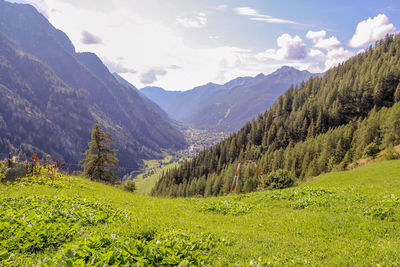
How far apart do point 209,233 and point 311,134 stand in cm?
15770

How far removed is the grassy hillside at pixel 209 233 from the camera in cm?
774

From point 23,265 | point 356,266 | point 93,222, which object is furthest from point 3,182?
point 356,266

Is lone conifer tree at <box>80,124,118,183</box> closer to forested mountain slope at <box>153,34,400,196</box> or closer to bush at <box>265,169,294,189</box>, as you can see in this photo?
bush at <box>265,169,294,189</box>

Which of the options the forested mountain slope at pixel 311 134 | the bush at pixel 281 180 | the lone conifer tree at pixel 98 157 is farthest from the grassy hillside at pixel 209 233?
the forested mountain slope at pixel 311 134

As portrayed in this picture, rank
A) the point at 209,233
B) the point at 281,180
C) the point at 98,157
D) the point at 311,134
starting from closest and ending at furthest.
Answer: the point at 209,233 < the point at 281,180 < the point at 98,157 < the point at 311,134

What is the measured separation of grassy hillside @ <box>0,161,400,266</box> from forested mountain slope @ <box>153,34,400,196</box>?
255 ft

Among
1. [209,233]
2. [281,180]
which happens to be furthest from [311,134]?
[209,233]

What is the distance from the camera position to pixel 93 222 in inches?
495

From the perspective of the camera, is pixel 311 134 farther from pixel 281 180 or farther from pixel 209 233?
pixel 209 233

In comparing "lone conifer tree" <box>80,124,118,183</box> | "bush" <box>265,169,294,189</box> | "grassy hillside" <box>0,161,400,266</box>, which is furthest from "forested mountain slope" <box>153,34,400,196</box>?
"grassy hillside" <box>0,161,400,266</box>

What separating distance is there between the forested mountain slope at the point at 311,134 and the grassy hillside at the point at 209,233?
7783cm

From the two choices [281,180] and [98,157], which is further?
[98,157]

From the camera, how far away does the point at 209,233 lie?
36.8 ft

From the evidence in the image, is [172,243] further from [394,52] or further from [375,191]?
[394,52]
